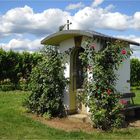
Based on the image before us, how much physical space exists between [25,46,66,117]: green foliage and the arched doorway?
0.41 metres

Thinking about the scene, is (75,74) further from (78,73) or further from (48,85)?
(48,85)

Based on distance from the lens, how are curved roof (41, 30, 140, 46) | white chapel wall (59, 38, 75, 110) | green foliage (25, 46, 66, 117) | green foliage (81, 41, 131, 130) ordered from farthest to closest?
white chapel wall (59, 38, 75, 110) < green foliage (25, 46, 66, 117) < curved roof (41, 30, 140, 46) < green foliage (81, 41, 131, 130)

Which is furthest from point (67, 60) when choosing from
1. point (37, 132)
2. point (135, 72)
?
point (135, 72)

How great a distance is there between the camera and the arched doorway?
1301 centimetres

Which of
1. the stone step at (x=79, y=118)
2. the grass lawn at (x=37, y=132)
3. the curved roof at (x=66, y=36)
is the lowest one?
the grass lawn at (x=37, y=132)

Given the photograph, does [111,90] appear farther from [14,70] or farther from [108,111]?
[14,70]

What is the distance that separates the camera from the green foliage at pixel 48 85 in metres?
12.4

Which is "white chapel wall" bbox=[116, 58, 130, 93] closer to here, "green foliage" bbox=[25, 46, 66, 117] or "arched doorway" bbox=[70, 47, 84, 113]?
"arched doorway" bbox=[70, 47, 84, 113]

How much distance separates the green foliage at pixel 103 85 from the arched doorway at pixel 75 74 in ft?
4.59

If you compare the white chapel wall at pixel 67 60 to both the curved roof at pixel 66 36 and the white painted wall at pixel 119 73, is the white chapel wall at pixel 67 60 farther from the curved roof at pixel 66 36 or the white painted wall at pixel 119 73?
the curved roof at pixel 66 36

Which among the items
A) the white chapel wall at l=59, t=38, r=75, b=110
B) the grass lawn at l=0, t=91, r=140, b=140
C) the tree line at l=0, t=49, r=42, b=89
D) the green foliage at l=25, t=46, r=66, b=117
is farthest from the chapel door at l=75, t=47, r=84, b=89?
the tree line at l=0, t=49, r=42, b=89

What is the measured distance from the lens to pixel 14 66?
79.5ft

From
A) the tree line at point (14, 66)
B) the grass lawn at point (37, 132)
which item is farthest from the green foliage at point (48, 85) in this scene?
the tree line at point (14, 66)

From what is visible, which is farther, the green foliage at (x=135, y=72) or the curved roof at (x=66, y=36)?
the green foliage at (x=135, y=72)
